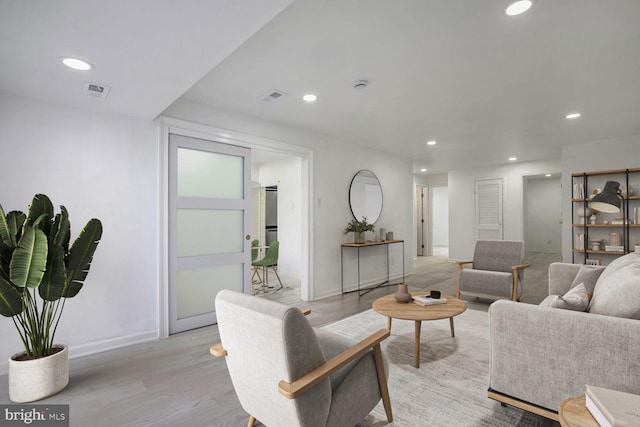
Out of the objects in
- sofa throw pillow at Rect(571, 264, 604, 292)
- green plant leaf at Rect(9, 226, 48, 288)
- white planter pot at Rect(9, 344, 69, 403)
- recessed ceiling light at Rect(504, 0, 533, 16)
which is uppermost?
recessed ceiling light at Rect(504, 0, 533, 16)

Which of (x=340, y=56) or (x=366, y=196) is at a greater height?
(x=340, y=56)

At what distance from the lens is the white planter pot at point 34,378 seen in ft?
6.70

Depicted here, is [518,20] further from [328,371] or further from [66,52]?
[66,52]

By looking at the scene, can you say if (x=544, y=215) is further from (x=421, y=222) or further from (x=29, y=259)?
(x=29, y=259)

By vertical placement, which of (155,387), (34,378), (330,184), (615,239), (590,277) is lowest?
(155,387)

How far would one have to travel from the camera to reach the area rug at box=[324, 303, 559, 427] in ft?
6.04

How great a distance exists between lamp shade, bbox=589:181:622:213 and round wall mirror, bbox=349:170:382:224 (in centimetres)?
298

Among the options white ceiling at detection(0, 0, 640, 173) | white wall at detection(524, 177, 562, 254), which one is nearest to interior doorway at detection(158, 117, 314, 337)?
white ceiling at detection(0, 0, 640, 173)

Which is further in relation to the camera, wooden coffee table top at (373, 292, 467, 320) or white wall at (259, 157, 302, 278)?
white wall at (259, 157, 302, 278)

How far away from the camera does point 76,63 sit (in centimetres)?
199

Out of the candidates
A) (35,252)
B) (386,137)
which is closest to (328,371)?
(35,252)

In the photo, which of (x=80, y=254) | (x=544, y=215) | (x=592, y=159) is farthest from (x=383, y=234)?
(x=544, y=215)

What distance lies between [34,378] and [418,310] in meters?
2.78

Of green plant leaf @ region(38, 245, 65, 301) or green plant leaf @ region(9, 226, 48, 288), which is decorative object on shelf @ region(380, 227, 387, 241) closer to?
green plant leaf @ region(38, 245, 65, 301)
